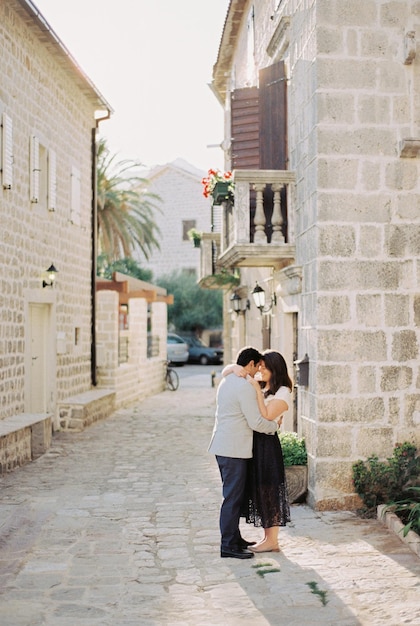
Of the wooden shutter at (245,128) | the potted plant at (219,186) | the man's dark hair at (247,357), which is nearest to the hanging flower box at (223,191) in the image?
the potted plant at (219,186)

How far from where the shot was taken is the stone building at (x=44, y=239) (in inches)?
453

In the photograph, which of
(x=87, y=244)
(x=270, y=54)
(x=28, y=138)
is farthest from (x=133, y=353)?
(x=270, y=54)

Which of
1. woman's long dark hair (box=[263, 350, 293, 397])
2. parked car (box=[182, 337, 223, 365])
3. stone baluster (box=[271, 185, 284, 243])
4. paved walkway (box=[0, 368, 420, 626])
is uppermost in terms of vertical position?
stone baluster (box=[271, 185, 284, 243])

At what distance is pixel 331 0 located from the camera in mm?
7988

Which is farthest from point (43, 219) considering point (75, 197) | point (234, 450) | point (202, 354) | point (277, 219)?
point (202, 354)

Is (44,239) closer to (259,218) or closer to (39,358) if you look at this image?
(39,358)

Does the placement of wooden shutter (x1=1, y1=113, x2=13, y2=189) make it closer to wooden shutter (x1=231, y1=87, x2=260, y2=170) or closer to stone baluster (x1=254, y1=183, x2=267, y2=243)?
wooden shutter (x1=231, y1=87, x2=260, y2=170)

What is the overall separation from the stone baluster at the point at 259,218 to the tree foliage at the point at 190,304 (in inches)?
1153

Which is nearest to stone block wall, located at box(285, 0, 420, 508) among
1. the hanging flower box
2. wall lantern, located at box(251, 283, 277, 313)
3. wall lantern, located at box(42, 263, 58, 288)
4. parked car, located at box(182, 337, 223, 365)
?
the hanging flower box

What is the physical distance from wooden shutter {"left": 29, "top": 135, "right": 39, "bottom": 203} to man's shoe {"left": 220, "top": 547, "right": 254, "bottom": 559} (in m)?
7.81

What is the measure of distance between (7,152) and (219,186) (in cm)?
302

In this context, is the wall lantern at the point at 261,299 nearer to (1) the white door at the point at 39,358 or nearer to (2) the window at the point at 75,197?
(1) the white door at the point at 39,358

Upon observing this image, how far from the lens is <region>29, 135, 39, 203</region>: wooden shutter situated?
12688 mm

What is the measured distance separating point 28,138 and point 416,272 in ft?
22.9
